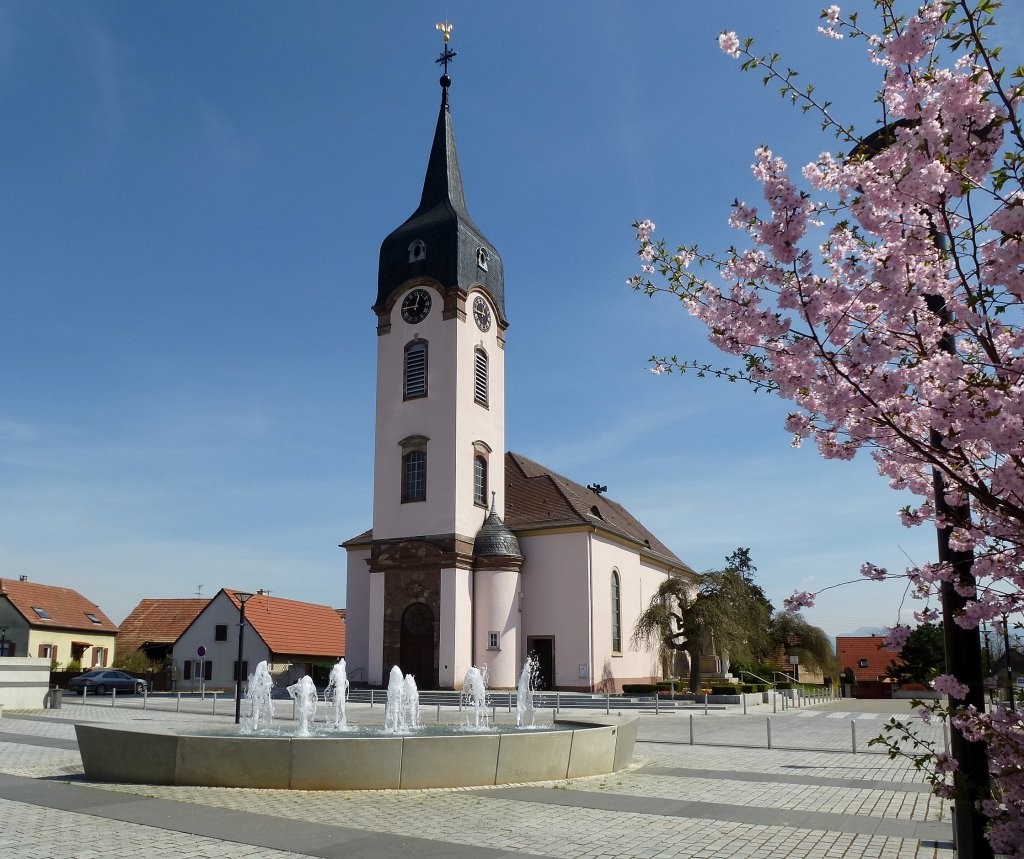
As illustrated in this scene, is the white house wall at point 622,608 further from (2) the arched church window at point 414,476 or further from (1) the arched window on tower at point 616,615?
(2) the arched church window at point 414,476

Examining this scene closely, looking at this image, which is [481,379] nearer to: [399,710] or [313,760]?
[399,710]

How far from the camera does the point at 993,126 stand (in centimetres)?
474

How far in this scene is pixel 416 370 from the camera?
41281mm


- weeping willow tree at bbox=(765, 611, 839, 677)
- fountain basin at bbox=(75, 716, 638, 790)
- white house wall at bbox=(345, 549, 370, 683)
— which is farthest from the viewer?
weeping willow tree at bbox=(765, 611, 839, 677)

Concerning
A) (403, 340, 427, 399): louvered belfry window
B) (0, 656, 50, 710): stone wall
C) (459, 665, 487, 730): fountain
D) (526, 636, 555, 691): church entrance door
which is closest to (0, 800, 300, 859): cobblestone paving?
(459, 665, 487, 730): fountain

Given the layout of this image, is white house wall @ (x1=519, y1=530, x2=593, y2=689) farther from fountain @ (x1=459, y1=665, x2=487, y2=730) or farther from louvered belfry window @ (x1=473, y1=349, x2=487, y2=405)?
louvered belfry window @ (x1=473, y1=349, x2=487, y2=405)

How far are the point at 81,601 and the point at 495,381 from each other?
123ft

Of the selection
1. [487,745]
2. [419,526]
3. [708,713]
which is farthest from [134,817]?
[419,526]

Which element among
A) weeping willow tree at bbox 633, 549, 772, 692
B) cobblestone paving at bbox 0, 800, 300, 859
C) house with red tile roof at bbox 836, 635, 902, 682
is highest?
weeping willow tree at bbox 633, 549, 772, 692

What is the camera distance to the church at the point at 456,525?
127 feet

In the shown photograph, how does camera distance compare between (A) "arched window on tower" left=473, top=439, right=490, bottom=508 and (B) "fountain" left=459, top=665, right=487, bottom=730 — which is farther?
(A) "arched window on tower" left=473, top=439, right=490, bottom=508

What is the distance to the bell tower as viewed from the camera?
38.5 meters

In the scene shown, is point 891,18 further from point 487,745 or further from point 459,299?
point 459,299

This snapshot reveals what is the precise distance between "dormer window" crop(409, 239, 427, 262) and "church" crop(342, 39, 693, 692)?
62mm
